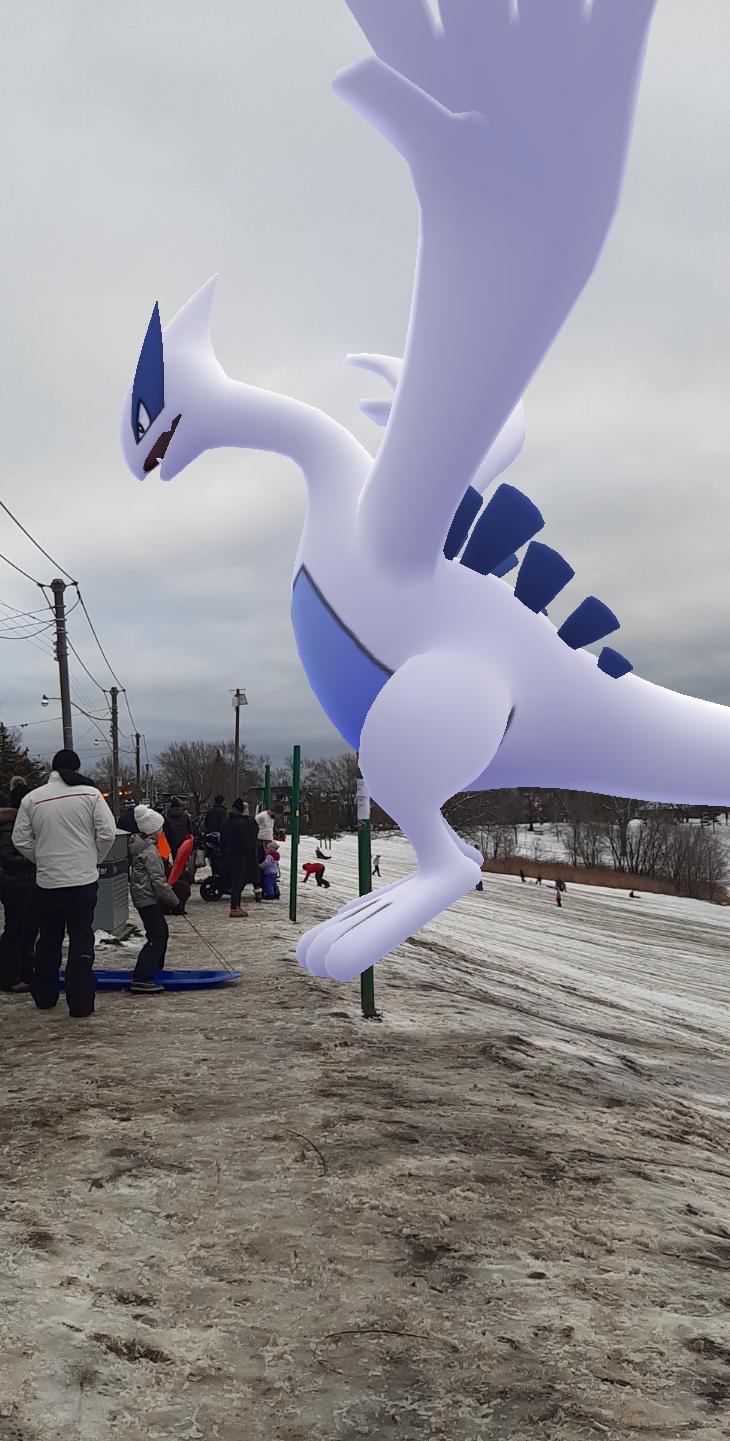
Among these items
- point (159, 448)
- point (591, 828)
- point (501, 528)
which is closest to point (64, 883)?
point (159, 448)

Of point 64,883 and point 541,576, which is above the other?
point 541,576

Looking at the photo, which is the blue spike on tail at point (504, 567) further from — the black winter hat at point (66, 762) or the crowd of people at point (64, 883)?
the black winter hat at point (66, 762)

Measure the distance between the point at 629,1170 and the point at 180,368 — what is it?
3726 mm

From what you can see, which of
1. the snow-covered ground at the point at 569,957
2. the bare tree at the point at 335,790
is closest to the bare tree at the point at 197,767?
the bare tree at the point at 335,790

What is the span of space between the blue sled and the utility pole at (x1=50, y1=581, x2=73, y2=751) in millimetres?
13592

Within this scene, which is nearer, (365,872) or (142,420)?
(142,420)

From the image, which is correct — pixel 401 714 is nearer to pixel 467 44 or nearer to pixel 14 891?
pixel 467 44

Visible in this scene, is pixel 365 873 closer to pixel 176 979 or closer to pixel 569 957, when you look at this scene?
pixel 176 979

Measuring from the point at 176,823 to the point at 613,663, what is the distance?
7.52 metres

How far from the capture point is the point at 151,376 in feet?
12.9

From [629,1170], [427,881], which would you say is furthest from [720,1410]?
[427,881]

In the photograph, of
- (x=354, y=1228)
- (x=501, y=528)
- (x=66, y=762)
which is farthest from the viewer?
(x=66, y=762)

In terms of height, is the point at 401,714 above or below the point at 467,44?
below

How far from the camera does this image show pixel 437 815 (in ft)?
10.6
